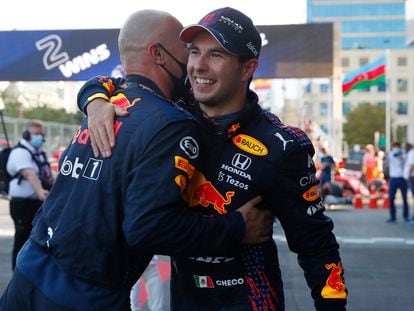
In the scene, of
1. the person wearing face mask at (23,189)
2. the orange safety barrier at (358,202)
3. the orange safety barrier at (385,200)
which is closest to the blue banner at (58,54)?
the person wearing face mask at (23,189)

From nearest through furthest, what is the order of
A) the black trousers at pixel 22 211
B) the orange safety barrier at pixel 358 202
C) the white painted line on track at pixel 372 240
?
the black trousers at pixel 22 211, the white painted line on track at pixel 372 240, the orange safety barrier at pixel 358 202

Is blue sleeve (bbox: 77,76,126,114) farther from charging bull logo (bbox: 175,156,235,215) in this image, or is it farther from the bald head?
charging bull logo (bbox: 175,156,235,215)

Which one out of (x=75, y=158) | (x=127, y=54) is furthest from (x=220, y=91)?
(x=75, y=158)

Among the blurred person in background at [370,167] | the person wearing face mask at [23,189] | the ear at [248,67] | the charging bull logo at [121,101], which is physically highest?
the ear at [248,67]

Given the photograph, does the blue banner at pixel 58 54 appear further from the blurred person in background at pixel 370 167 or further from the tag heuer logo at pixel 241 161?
the tag heuer logo at pixel 241 161

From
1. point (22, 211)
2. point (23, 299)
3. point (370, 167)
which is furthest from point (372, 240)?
point (370, 167)

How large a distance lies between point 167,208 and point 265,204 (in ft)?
1.47

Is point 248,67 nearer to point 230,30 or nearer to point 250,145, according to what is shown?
point 230,30

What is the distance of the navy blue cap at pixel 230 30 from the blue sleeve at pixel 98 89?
1.43 ft

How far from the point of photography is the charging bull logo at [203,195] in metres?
2.56

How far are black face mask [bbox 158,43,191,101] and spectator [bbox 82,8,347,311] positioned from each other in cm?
11

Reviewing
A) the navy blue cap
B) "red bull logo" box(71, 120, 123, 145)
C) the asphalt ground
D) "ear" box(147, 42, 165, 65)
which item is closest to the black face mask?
"ear" box(147, 42, 165, 65)

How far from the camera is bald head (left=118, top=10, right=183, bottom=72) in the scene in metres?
2.68

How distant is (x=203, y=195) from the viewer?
257 cm
